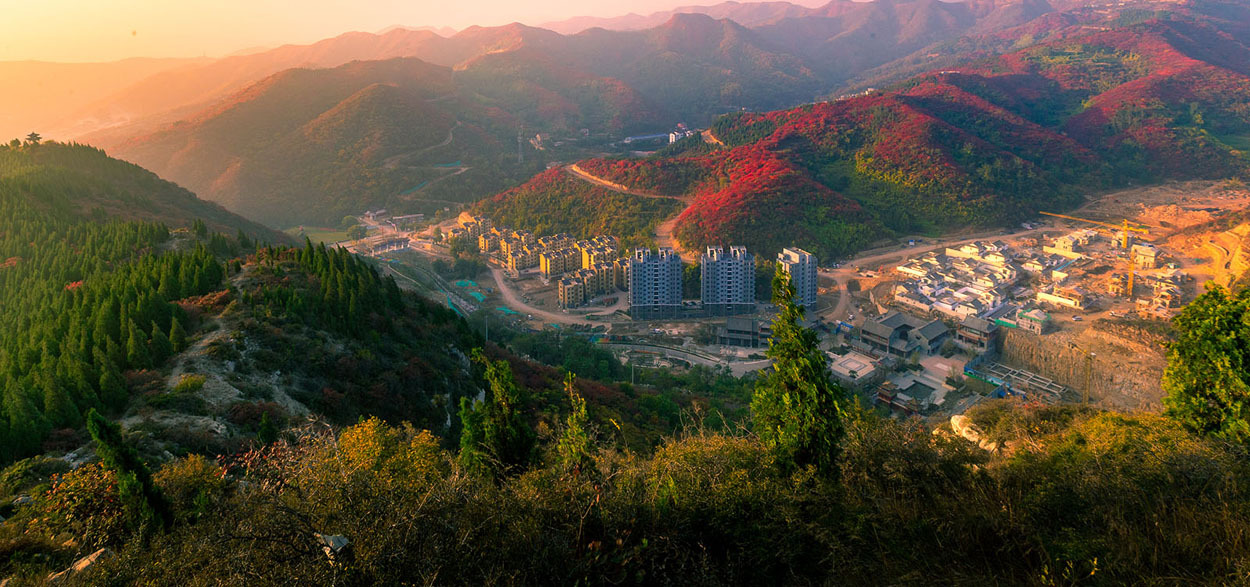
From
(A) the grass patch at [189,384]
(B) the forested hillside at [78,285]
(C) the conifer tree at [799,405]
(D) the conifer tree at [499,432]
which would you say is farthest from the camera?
(A) the grass patch at [189,384]

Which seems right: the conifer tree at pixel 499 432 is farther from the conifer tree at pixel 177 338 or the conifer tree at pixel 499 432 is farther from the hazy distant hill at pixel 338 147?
the hazy distant hill at pixel 338 147

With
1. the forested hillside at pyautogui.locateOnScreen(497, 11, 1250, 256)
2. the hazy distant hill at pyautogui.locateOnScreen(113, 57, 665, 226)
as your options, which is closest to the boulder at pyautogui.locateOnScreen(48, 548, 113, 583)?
the forested hillside at pyautogui.locateOnScreen(497, 11, 1250, 256)

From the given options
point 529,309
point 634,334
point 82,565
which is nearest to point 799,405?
point 82,565

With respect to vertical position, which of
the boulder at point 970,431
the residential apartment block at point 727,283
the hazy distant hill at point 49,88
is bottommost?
the residential apartment block at point 727,283

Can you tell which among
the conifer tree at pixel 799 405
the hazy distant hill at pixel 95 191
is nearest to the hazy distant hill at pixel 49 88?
the hazy distant hill at pixel 95 191

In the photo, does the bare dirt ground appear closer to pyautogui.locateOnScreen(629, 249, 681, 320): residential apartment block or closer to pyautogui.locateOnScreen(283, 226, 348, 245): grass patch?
pyautogui.locateOnScreen(629, 249, 681, 320): residential apartment block

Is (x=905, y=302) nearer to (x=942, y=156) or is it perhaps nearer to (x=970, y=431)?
(x=970, y=431)

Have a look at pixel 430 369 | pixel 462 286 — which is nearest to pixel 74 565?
pixel 430 369

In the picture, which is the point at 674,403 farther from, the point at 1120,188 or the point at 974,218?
the point at 1120,188

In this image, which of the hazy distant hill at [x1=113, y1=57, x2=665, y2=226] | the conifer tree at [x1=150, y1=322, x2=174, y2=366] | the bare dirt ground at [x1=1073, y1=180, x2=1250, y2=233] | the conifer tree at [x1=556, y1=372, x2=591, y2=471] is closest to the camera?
the conifer tree at [x1=556, y1=372, x2=591, y2=471]
